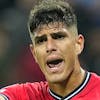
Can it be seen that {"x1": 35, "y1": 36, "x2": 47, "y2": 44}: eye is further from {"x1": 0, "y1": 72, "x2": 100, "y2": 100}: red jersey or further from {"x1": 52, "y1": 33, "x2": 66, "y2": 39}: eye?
{"x1": 0, "y1": 72, "x2": 100, "y2": 100}: red jersey

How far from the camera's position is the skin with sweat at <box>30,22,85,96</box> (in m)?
4.00

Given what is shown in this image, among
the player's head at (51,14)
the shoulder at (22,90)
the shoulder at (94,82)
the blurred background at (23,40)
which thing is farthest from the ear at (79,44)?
the blurred background at (23,40)

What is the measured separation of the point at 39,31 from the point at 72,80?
51 cm

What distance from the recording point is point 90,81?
13.7 ft

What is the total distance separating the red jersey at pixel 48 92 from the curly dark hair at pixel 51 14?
515mm

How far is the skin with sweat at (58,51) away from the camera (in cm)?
400

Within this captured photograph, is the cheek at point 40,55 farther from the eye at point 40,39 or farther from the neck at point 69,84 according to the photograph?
the neck at point 69,84

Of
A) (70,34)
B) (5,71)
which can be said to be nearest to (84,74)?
(70,34)

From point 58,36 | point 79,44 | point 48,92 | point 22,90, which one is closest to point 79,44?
point 79,44

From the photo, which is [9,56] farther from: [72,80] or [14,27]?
[72,80]

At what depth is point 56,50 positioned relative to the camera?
157 inches

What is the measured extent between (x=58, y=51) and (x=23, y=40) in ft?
9.75

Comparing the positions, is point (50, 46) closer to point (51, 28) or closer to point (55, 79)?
point (51, 28)

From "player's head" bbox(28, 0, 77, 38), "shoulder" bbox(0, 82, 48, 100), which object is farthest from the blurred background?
"player's head" bbox(28, 0, 77, 38)
